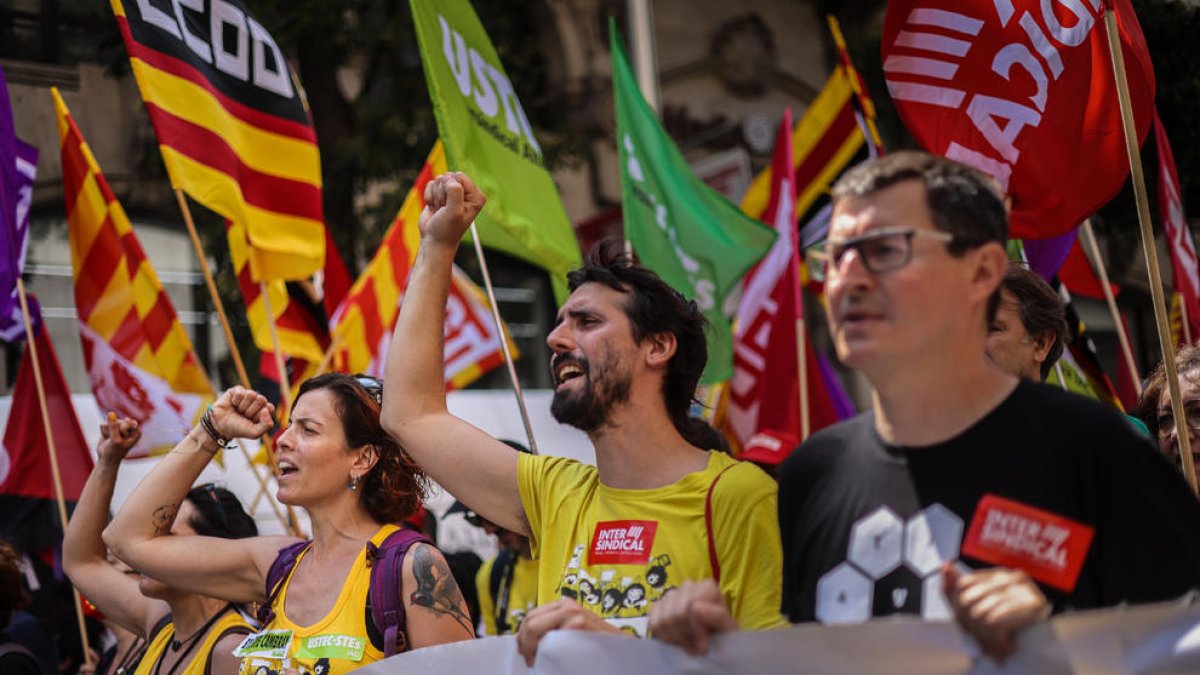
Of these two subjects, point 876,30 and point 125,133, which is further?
point 125,133

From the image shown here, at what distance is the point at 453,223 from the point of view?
3328mm

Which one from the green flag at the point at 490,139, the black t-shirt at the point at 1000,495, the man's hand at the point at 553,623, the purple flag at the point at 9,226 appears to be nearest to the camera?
the black t-shirt at the point at 1000,495

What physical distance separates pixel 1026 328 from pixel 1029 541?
185 centimetres

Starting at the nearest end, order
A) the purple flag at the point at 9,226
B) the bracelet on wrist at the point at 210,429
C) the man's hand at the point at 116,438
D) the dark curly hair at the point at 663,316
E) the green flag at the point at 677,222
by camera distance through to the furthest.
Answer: the dark curly hair at the point at 663,316
the bracelet on wrist at the point at 210,429
the man's hand at the point at 116,438
the purple flag at the point at 9,226
the green flag at the point at 677,222

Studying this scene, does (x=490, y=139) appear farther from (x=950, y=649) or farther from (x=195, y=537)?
(x=950, y=649)

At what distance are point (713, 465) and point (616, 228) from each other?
12.6 metres

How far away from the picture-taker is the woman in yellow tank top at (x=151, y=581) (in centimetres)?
412

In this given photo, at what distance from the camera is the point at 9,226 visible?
6.01 m

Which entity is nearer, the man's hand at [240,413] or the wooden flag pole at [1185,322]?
the man's hand at [240,413]

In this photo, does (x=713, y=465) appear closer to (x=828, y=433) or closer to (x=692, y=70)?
(x=828, y=433)

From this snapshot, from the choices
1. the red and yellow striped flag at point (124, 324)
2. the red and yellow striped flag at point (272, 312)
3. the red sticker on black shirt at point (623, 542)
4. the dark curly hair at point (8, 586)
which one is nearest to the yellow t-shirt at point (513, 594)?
the red and yellow striped flag at point (272, 312)

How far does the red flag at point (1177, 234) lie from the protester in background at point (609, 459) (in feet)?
9.60

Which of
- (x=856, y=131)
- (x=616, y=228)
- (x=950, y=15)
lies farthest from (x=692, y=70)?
(x=950, y=15)

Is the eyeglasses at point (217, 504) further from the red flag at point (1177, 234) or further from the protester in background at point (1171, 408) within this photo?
the red flag at point (1177, 234)
